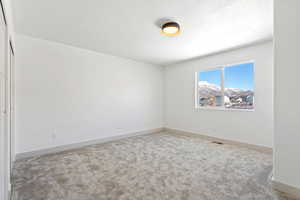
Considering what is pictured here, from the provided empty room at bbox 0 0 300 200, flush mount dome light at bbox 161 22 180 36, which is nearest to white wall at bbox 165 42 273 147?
empty room at bbox 0 0 300 200

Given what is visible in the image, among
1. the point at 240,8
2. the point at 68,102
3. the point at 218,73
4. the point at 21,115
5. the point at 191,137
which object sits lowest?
the point at 191,137

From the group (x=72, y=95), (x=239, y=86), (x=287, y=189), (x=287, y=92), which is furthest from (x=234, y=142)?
(x=72, y=95)

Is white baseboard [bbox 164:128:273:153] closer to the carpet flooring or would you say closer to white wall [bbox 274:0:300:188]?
the carpet flooring

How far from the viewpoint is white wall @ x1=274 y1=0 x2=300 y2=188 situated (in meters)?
1.65

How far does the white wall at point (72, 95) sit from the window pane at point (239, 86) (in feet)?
7.99

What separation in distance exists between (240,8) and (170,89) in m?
3.30

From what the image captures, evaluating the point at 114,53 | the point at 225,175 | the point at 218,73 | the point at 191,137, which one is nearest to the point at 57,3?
the point at 114,53

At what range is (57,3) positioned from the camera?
188 centimetres

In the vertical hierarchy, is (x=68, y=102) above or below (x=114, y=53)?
below

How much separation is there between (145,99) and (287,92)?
3.57 metres

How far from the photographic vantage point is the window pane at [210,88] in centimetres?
398

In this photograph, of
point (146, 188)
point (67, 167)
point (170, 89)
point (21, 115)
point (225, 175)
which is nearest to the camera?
point (146, 188)

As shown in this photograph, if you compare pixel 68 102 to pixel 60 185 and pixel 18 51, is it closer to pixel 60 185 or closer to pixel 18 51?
pixel 18 51

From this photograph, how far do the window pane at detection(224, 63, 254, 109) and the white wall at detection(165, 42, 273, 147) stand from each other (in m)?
0.17
